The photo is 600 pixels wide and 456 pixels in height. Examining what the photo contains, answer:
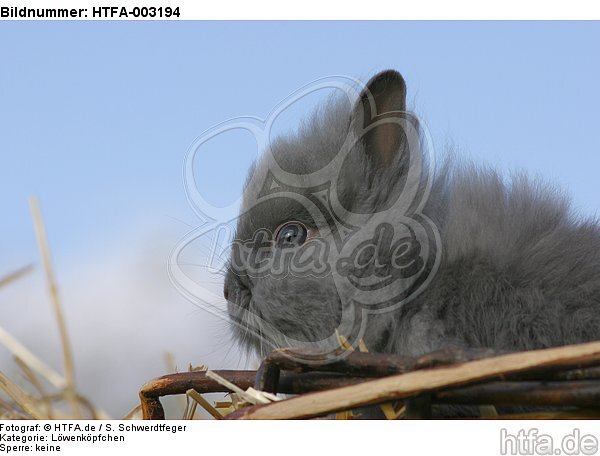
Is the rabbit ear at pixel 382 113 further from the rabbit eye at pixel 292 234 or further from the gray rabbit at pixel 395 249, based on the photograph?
the rabbit eye at pixel 292 234

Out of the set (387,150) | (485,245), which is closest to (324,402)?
(485,245)

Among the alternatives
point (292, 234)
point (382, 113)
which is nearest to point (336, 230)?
point (292, 234)

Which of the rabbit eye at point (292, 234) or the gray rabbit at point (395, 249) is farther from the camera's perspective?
the rabbit eye at point (292, 234)

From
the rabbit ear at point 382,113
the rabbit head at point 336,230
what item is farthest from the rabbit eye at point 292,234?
the rabbit ear at point 382,113

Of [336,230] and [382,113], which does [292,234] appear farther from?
[382,113]

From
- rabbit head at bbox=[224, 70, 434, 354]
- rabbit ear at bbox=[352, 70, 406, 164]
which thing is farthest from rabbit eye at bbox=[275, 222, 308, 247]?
rabbit ear at bbox=[352, 70, 406, 164]

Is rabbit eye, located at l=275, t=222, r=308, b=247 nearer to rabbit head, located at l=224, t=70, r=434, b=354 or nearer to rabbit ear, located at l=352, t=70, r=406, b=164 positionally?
rabbit head, located at l=224, t=70, r=434, b=354

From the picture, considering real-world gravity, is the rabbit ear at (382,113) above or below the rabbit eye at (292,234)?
above
